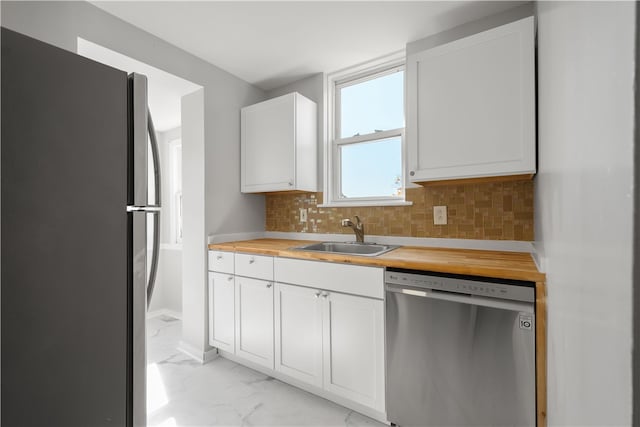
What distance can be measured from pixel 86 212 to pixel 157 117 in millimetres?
2864

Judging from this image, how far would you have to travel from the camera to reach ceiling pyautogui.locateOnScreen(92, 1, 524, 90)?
5.88 feet

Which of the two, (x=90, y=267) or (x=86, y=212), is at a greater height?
(x=86, y=212)

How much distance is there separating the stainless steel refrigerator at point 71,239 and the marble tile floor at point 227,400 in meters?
0.85

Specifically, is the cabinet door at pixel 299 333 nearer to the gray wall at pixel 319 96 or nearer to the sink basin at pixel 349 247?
the sink basin at pixel 349 247

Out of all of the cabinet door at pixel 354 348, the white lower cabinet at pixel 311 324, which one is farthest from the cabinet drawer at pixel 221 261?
the cabinet door at pixel 354 348

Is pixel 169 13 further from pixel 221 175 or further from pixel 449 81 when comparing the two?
pixel 449 81

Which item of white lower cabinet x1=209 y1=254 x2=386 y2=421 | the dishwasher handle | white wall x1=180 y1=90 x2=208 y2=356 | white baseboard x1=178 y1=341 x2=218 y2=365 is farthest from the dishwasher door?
white wall x1=180 y1=90 x2=208 y2=356

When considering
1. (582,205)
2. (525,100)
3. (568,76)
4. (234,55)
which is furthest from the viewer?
(234,55)

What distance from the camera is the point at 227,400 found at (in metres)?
1.90

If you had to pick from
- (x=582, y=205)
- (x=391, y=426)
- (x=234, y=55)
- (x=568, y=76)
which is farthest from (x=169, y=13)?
(x=391, y=426)

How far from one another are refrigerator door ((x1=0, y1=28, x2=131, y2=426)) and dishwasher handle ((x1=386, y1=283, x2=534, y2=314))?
120cm

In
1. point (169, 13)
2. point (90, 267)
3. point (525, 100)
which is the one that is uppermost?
point (169, 13)

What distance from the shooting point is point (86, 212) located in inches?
36.6

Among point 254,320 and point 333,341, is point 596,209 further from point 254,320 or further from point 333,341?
point 254,320
